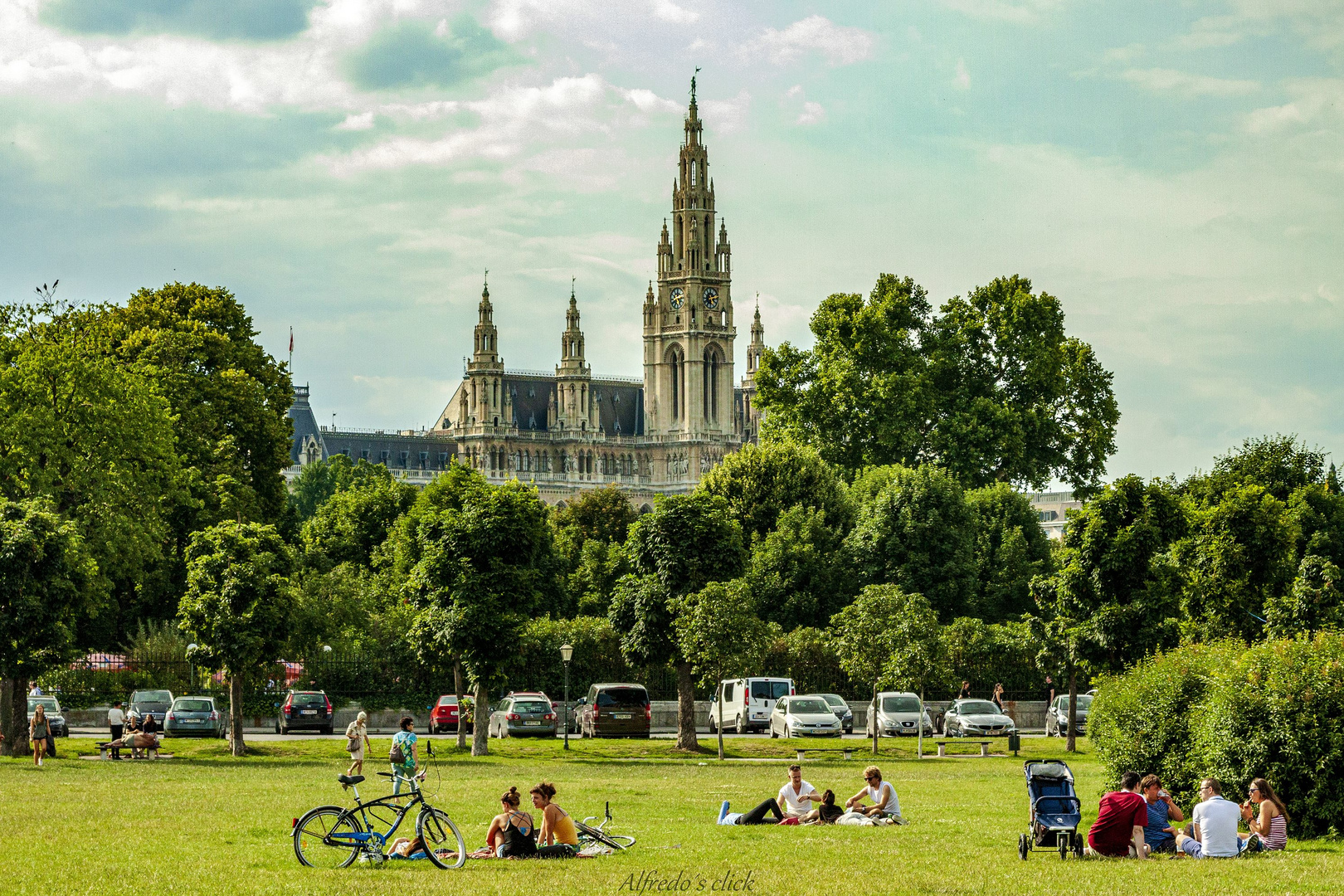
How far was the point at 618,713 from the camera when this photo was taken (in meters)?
49.0

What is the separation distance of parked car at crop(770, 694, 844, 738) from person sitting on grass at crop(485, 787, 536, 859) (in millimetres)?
28673

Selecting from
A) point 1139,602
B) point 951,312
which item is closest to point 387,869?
point 1139,602


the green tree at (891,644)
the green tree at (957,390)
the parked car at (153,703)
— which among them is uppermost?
the green tree at (957,390)

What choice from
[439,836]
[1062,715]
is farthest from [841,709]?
[439,836]

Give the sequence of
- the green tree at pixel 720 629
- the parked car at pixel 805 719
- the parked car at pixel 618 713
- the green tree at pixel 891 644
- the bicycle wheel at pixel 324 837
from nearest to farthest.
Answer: the bicycle wheel at pixel 324 837 → the green tree at pixel 720 629 → the green tree at pixel 891 644 → the parked car at pixel 805 719 → the parked car at pixel 618 713

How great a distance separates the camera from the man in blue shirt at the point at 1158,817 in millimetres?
20719

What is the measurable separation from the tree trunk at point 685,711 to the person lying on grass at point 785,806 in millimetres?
19581

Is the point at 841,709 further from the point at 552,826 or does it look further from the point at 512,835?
the point at 512,835

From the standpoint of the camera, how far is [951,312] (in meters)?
84.1

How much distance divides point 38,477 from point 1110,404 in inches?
2091

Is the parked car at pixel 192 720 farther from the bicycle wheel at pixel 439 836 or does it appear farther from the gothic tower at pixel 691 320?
the gothic tower at pixel 691 320

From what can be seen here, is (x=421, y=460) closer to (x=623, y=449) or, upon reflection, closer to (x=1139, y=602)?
(x=623, y=449)

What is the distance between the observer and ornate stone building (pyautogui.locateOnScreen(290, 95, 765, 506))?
584 feet

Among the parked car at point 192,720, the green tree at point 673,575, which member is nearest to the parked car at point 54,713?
the parked car at point 192,720
